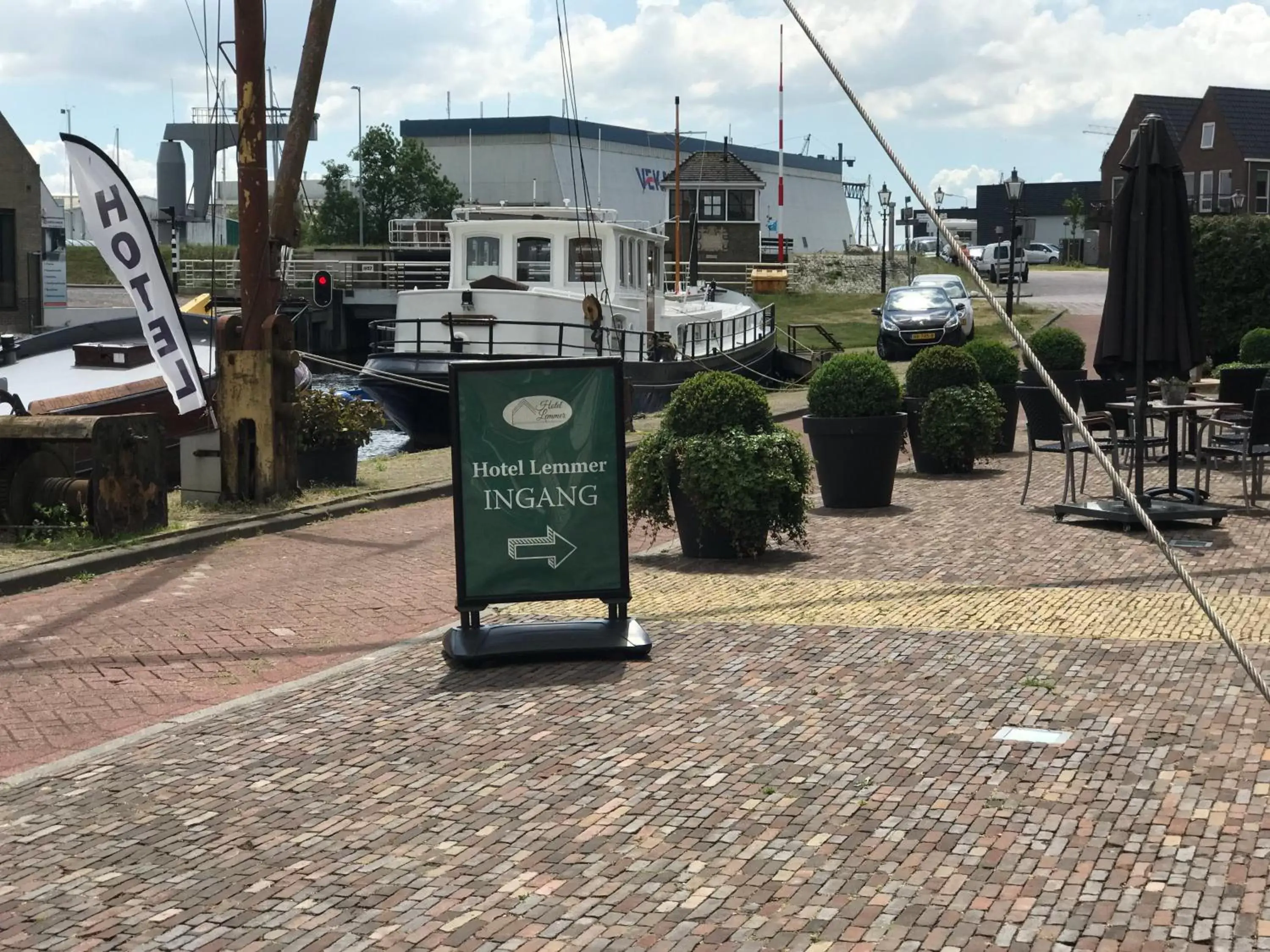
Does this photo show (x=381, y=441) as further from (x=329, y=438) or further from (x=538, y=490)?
(x=538, y=490)

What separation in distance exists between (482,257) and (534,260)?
886 mm

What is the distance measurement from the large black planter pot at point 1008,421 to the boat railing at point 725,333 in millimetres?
10756

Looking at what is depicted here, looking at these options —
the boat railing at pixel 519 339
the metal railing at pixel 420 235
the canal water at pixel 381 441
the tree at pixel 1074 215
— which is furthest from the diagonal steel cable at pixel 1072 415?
the tree at pixel 1074 215

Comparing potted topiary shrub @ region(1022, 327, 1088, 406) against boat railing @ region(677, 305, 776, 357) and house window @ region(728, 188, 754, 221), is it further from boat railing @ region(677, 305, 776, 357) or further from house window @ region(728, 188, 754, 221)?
house window @ region(728, 188, 754, 221)

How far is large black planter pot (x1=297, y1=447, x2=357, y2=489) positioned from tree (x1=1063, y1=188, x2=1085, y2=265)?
74.1 metres

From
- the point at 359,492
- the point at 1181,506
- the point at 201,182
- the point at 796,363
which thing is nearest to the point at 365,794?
the point at 1181,506

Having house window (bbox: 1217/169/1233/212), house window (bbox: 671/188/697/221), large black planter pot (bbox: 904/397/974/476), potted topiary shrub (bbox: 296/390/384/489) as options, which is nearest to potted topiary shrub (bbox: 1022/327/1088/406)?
large black planter pot (bbox: 904/397/974/476)

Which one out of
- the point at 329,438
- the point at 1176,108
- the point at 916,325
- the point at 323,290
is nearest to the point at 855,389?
the point at 329,438

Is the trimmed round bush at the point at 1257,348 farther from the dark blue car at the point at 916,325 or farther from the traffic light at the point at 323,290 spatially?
the dark blue car at the point at 916,325

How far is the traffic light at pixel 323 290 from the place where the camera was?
2027 centimetres

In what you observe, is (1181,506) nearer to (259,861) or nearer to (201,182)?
(259,861)

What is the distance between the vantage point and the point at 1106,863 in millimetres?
4473

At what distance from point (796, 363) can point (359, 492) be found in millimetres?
22011

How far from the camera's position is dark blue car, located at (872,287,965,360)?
108ft
